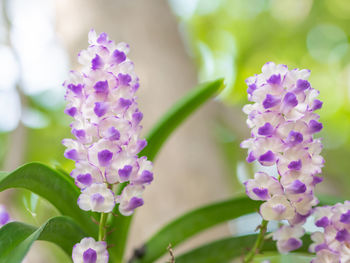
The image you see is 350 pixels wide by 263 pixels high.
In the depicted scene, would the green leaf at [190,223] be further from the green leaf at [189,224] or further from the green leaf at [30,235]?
the green leaf at [30,235]

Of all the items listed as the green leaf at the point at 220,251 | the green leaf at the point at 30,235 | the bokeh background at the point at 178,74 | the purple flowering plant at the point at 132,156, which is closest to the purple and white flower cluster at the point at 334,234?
the purple flowering plant at the point at 132,156

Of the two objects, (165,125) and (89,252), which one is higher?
(165,125)

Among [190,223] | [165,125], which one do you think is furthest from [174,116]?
[190,223]

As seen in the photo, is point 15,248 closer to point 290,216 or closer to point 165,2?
point 290,216

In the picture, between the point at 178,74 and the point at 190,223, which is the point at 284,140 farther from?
the point at 178,74

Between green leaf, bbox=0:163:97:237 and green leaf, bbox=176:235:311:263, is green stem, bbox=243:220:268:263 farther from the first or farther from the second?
green leaf, bbox=0:163:97:237
